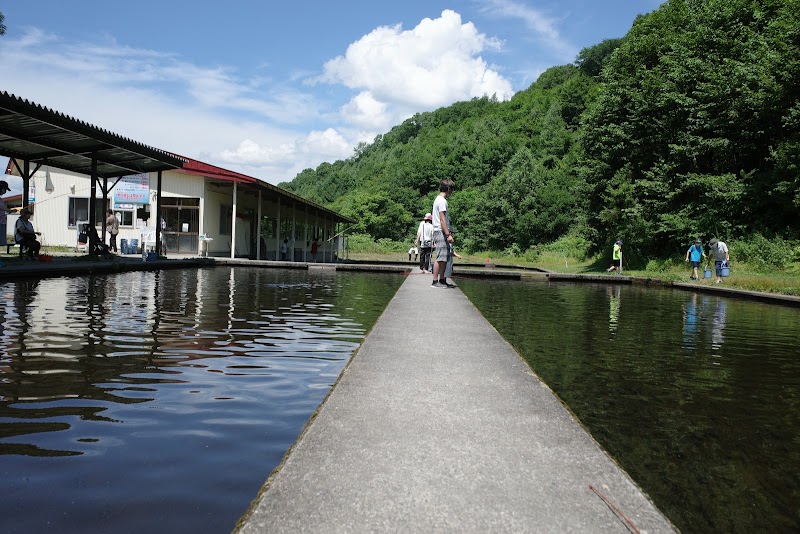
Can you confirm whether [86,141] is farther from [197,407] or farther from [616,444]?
[616,444]

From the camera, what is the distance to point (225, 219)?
29094 millimetres

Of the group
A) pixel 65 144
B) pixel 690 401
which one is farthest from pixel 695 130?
pixel 690 401

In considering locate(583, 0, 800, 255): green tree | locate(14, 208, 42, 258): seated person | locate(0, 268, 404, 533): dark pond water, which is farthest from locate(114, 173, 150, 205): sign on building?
locate(583, 0, 800, 255): green tree

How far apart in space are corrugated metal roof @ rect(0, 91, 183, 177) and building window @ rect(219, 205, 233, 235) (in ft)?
23.4

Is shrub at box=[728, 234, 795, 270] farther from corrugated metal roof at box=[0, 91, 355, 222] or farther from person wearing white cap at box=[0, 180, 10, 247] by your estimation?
person wearing white cap at box=[0, 180, 10, 247]

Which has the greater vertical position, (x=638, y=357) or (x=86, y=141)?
(x=86, y=141)

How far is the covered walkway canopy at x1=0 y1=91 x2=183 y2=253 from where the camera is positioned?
12.7m

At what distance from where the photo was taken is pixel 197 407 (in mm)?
3742

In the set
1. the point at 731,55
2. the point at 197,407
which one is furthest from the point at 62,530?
the point at 731,55

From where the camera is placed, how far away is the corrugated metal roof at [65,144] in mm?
12625

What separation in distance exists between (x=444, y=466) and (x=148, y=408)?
220 cm

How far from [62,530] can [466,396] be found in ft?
6.72

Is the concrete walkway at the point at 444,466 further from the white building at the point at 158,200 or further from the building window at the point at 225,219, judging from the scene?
the building window at the point at 225,219

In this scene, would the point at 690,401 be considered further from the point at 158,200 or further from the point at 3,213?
the point at 158,200
